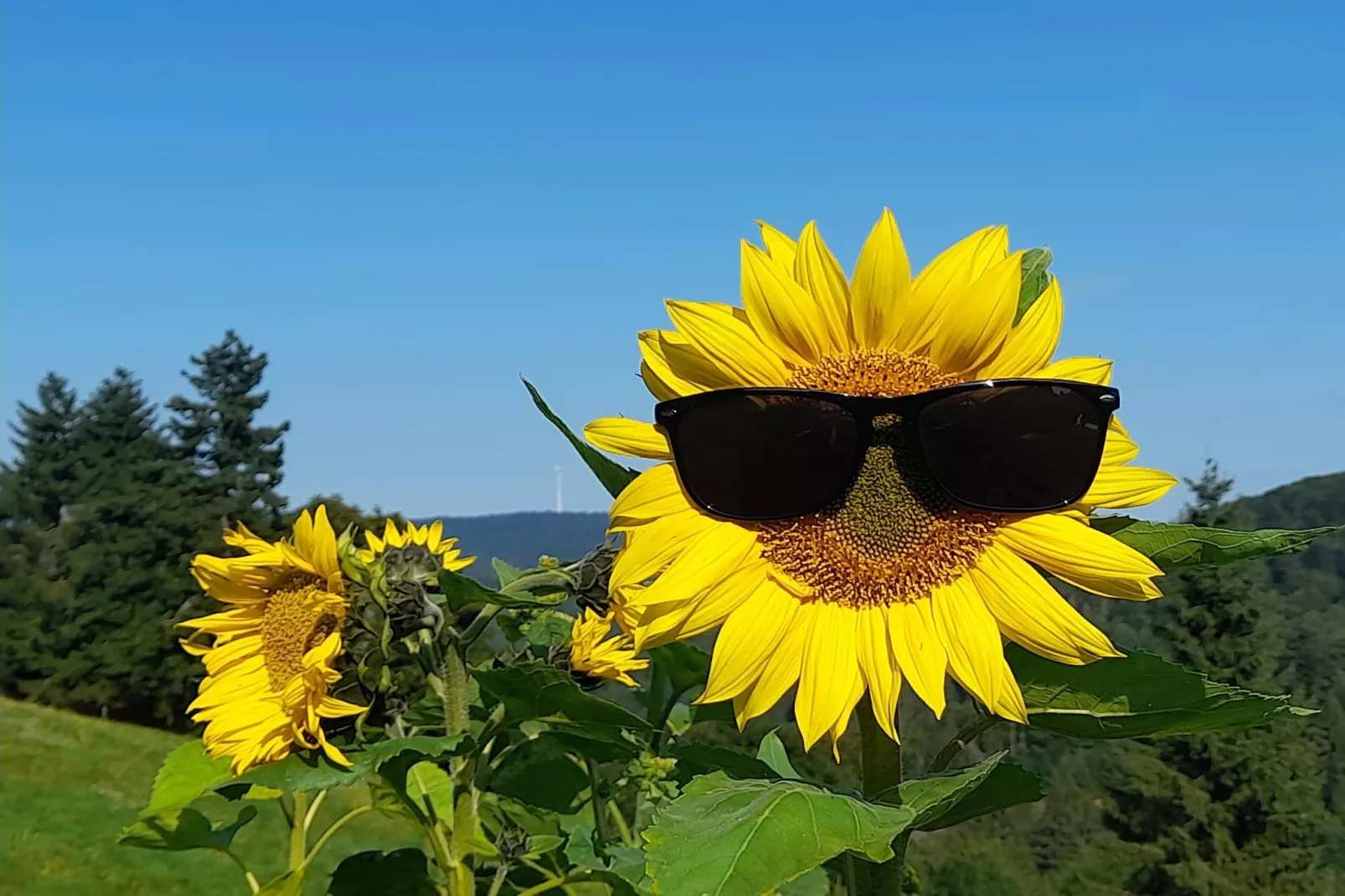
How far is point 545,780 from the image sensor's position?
5.13 ft

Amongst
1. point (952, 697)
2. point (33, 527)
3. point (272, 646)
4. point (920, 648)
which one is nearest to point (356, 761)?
point (272, 646)

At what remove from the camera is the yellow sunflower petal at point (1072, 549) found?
0.83 m

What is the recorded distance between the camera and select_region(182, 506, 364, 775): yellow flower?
4.51 feet

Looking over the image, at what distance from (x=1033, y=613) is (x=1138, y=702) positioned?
9 centimetres

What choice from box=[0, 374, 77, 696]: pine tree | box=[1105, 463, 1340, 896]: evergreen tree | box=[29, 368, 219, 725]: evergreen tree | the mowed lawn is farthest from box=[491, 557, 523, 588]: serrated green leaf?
box=[0, 374, 77, 696]: pine tree

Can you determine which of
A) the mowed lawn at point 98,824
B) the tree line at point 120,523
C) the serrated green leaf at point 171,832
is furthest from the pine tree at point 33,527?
the serrated green leaf at point 171,832

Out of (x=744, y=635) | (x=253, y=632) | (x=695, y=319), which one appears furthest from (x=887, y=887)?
(x=253, y=632)

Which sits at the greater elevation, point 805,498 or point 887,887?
point 805,498

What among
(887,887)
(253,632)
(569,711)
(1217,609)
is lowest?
(887,887)

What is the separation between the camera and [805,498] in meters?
0.92

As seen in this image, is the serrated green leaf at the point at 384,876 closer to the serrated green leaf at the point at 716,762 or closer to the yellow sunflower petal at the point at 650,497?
the serrated green leaf at the point at 716,762

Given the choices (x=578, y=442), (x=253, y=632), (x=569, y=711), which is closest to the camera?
(x=578, y=442)

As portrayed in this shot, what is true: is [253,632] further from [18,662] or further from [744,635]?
[18,662]

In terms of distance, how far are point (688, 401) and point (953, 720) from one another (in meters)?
23.6
